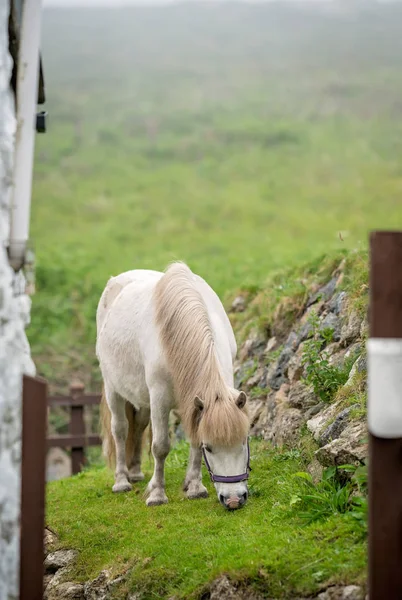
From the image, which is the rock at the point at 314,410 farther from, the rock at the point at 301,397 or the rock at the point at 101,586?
the rock at the point at 101,586

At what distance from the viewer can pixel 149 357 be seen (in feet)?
21.7

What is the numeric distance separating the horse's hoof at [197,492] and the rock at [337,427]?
1.23 meters

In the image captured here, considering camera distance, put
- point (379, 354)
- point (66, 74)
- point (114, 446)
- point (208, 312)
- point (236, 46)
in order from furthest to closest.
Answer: point (236, 46) → point (66, 74) → point (114, 446) → point (208, 312) → point (379, 354)

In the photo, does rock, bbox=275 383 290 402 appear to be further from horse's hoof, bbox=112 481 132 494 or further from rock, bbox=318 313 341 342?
horse's hoof, bbox=112 481 132 494

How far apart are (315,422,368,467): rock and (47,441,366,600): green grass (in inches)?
14.6

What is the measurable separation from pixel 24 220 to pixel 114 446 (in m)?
4.15

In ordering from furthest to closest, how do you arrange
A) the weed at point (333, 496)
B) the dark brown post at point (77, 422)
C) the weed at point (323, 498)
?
the dark brown post at point (77, 422)
the weed at point (323, 498)
the weed at point (333, 496)

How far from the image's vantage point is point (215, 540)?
539 cm

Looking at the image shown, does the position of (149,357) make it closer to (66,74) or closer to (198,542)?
(198,542)

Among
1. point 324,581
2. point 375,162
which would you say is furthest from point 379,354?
point 375,162

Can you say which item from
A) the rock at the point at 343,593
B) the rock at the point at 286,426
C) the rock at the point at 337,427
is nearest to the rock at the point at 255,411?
the rock at the point at 286,426

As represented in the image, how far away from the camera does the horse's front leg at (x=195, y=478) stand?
664 cm

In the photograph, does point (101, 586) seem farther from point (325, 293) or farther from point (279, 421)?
point (325, 293)

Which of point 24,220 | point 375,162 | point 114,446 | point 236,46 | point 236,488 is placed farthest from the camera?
point 236,46
